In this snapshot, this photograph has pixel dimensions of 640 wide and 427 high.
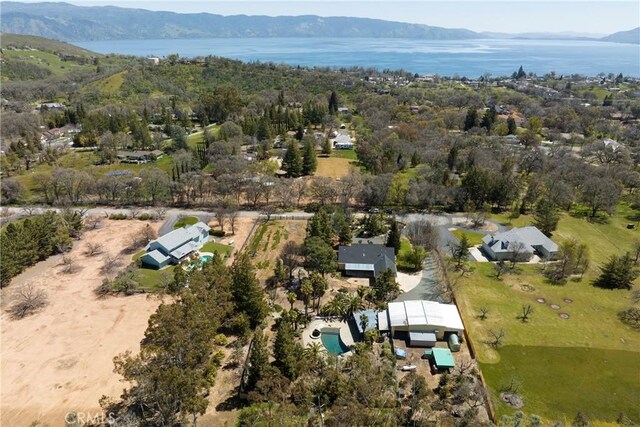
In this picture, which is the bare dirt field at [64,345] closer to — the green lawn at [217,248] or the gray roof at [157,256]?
the gray roof at [157,256]

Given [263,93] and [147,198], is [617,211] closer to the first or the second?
[147,198]

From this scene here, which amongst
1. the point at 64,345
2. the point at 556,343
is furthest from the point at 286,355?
the point at 556,343

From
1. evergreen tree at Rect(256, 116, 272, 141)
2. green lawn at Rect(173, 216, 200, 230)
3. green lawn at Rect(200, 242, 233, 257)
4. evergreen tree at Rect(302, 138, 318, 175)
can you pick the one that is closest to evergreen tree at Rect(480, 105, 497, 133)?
evergreen tree at Rect(302, 138, 318, 175)

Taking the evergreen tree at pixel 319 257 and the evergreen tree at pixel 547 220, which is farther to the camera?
the evergreen tree at pixel 547 220

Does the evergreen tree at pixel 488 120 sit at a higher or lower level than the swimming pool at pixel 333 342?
higher

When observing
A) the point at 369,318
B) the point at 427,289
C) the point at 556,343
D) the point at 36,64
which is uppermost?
→ the point at 36,64

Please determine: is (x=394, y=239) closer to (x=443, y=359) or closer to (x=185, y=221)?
(x=443, y=359)

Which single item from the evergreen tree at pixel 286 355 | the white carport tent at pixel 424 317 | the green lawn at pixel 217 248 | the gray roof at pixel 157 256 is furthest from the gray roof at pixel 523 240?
the gray roof at pixel 157 256
